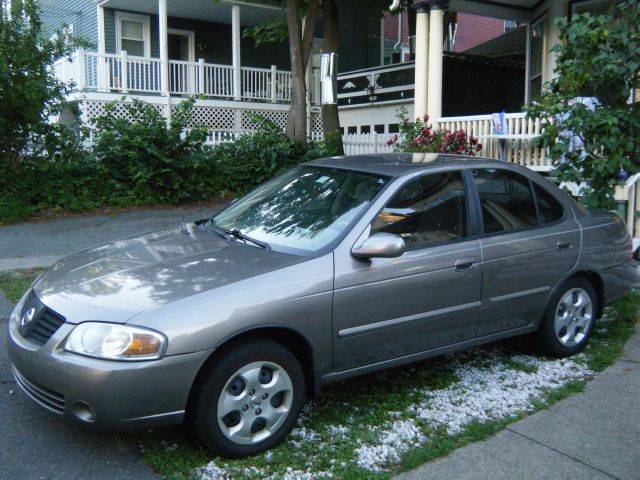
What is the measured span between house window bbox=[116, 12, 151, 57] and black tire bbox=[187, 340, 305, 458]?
16.3 metres

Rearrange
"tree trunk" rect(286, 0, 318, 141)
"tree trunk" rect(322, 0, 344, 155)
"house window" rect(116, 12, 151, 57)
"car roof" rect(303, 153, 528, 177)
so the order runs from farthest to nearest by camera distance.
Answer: "house window" rect(116, 12, 151, 57), "tree trunk" rect(322, 0, 344, 155), "tree trunk" rect(286, 0, 318, 141), "car roof" rect(303, 153, 528, 177)

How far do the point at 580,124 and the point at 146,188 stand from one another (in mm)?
8124

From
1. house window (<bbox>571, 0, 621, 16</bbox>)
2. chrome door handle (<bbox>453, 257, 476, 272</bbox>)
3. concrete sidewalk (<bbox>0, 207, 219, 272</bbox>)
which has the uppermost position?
house window (<bbox>571, 0, 621, 16</bbox>)

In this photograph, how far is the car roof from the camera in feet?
14.9

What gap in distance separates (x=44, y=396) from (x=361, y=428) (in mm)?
1813

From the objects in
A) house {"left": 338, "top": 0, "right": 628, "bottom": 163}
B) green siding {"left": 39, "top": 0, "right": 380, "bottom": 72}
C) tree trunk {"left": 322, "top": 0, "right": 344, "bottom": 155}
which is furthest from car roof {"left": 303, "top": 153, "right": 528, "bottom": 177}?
green siding {"left": 39, "top": 0, "right": 380, "bottom": 72}

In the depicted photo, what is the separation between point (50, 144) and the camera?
443 inches

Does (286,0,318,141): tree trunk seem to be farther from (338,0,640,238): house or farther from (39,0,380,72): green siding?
(39,0,380,72): green siding

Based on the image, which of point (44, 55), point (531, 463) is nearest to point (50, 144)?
point (44, 55)

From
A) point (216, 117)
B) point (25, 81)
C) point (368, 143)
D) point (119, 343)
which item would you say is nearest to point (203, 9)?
point (216, 117)

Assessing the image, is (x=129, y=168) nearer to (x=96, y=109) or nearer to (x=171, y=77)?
(x=96, y=109)

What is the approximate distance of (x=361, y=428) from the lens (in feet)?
12.9

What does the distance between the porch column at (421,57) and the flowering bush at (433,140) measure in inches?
13.3

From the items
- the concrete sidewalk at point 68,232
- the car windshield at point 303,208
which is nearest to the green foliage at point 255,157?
the concrete sidewalk at point 68,232
